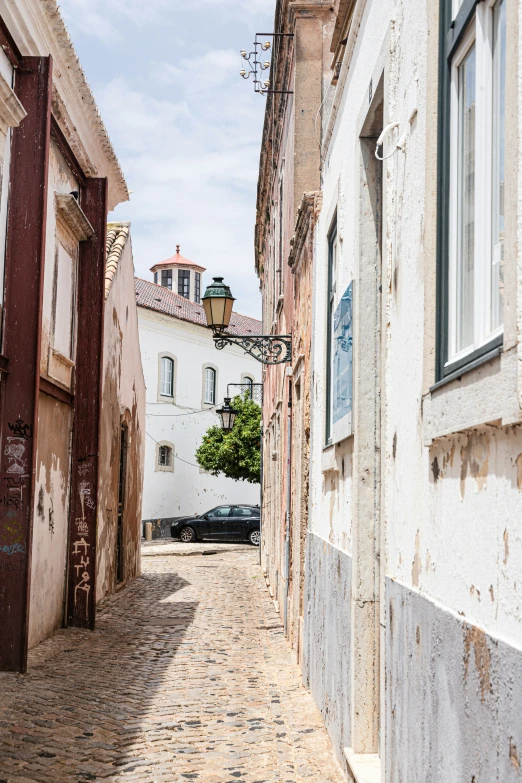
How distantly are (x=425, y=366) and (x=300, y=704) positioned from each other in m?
4.47

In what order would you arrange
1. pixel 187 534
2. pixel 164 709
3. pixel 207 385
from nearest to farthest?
pixel 164 709
pixel 187 534
pixel 207 385

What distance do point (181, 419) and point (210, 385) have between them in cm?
279

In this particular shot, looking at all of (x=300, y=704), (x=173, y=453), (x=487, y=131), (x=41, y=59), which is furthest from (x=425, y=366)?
(x=173, y=453)

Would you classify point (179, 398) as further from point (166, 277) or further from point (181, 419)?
point (166, 277)

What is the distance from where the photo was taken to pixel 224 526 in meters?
31.4

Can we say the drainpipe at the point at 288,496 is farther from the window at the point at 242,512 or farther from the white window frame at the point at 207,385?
the white window frame at the point at 207,385

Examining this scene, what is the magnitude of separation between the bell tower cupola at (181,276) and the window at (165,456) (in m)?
12.6

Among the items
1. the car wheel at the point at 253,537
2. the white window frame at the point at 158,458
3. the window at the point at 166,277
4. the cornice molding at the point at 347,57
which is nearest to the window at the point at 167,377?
the white window frame at the point at 158,458

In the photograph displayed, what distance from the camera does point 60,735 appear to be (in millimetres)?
5953

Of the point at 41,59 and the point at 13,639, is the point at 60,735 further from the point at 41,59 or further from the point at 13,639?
the point at 41,59

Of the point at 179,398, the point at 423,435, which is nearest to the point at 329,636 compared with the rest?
the point at 423,435

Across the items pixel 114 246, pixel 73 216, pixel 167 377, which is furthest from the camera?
pixel 167 377

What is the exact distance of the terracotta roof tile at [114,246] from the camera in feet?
46.6

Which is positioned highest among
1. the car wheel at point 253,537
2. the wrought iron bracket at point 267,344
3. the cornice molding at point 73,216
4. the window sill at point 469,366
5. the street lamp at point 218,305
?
the cornice molding at point 73,216
